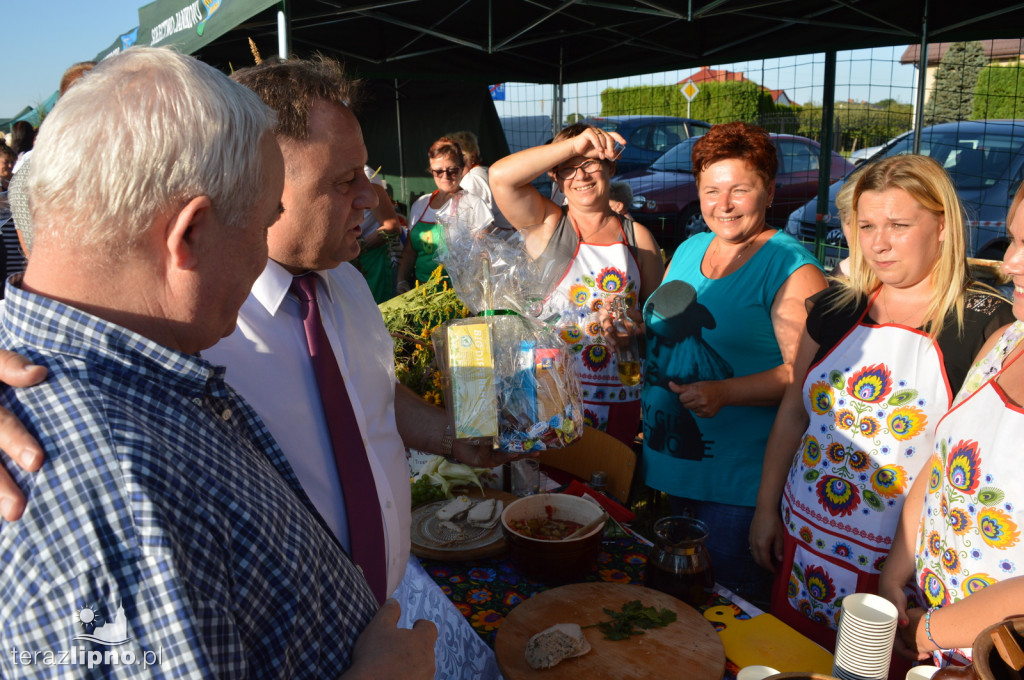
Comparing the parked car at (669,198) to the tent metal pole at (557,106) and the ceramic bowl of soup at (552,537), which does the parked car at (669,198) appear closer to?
the tent metal pole at (557,106)

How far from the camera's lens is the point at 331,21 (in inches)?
259

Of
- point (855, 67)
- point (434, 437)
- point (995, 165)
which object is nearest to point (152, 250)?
point (434, 437)

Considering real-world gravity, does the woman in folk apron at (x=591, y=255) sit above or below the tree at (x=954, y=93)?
below

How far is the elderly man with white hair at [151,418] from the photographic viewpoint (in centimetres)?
73

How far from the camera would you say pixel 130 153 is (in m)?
0.86

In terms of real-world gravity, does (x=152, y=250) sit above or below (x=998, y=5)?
below

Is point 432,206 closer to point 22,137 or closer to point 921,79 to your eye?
point 22,137

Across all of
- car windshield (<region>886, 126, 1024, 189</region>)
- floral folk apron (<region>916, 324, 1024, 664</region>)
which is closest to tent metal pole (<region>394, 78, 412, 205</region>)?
car windshield (<region>886, 126, 1024, 189</region>)

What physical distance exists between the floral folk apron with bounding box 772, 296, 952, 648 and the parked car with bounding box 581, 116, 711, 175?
860cm

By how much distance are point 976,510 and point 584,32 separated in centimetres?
616

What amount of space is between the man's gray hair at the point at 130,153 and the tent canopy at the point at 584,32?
384cm

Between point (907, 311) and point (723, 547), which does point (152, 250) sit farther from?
point (723, 547)

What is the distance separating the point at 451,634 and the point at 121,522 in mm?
1356

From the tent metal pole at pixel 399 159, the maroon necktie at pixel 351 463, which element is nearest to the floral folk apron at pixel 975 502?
the maroon necktie at pixel 351 463
